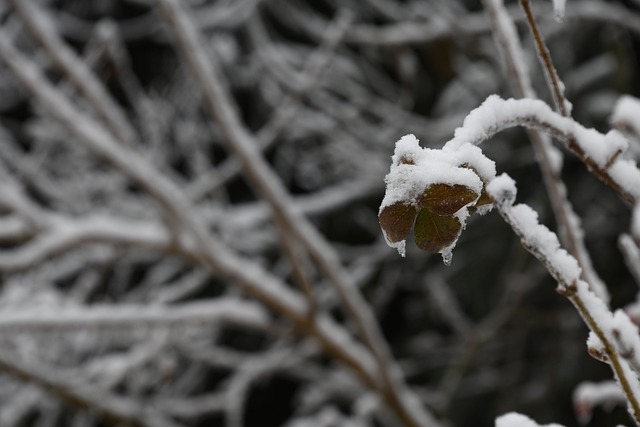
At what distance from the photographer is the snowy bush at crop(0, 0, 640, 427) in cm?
212

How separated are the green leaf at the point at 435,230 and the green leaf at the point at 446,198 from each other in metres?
0.02

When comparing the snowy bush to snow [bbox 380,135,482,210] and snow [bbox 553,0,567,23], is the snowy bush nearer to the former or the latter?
snow [bbox 553,0,567,23]

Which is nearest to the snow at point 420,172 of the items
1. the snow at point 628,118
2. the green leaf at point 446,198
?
the green leaf at point 446,198

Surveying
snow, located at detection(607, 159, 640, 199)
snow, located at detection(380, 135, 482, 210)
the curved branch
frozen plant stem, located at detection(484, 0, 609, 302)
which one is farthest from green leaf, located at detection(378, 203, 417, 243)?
frozen plant stem, located at detection(484, 0, 609, 302)

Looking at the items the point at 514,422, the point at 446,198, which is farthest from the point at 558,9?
the point at 514,422

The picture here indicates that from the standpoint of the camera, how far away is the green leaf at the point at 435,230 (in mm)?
483

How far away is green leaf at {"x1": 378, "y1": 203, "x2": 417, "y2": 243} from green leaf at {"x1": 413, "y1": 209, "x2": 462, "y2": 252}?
0.02 metres

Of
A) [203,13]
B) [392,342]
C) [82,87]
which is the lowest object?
[82,87]

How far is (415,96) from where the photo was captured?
13.8ft

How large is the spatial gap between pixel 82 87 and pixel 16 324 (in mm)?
796

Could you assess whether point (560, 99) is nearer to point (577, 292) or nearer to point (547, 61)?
point (547, 61)

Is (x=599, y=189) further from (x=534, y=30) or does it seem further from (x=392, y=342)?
(x=534, y=30)

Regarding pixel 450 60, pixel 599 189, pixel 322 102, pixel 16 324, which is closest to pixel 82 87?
pixel 16 324

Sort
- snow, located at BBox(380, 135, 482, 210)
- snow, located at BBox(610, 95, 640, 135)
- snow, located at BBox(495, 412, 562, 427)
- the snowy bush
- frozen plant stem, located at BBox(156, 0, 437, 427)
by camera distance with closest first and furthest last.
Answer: snow, located at BBox(380, 135, 482, 210) < snow, located at BBox(495, 412, 562, 427) < snow, located at BBox(610, 95, 640, 135) < frozen plant stem, located at BBox(156, 0, 437, 427) < the snowy bush
